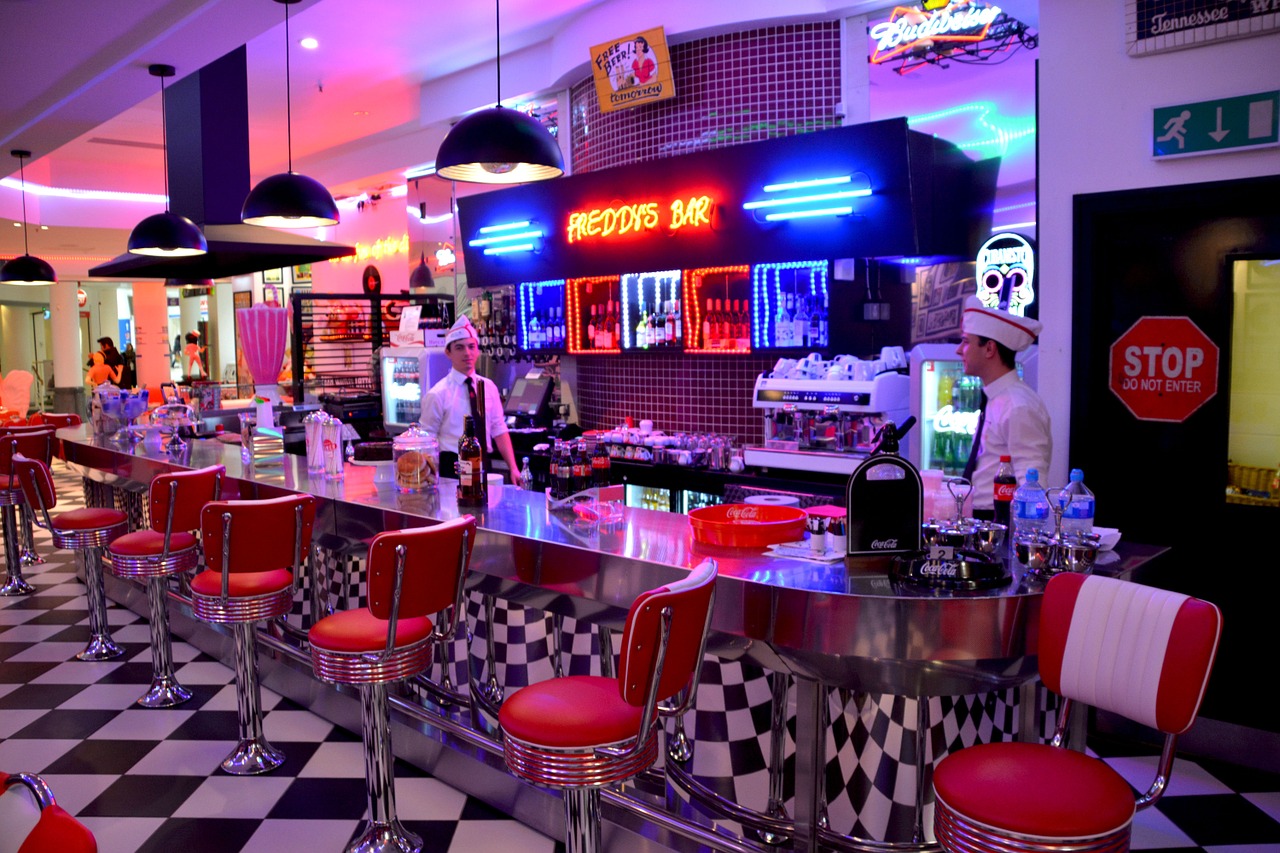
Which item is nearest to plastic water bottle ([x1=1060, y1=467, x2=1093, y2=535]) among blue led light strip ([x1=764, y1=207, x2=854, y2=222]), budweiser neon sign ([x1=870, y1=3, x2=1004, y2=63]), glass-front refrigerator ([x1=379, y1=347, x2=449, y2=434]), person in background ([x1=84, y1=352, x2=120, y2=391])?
blue led light strip ([x1=764, y1=207, x2=854, y2=222])

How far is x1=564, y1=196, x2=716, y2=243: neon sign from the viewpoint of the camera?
249 inches

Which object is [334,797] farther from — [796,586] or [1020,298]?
[1020,298]

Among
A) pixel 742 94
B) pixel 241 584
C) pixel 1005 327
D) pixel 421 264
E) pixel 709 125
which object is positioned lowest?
pixel 241 584

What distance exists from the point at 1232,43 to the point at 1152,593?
295 centimetres

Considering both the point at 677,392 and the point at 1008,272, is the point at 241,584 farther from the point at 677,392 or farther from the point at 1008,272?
the point at 1008,272

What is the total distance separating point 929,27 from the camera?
5.58 meters

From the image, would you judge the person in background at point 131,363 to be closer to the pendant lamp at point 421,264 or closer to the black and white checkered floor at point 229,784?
the pendant lamp at point 421,264

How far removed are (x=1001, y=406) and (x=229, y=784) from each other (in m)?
3.51

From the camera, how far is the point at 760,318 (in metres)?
6.23

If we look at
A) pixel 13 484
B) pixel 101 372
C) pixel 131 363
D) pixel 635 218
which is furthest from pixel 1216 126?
pixel 131 363

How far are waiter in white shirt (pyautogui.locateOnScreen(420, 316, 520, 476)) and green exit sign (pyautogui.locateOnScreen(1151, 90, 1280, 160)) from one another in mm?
3638

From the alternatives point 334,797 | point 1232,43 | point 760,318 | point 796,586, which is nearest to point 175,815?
point 334,797

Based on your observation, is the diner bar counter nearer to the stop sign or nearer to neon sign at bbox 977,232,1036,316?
the stop sign

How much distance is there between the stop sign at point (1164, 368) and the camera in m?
4.05
